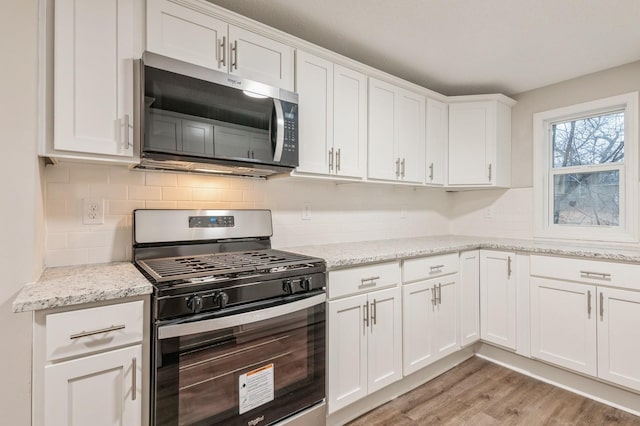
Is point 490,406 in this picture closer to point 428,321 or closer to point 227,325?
point 428,321

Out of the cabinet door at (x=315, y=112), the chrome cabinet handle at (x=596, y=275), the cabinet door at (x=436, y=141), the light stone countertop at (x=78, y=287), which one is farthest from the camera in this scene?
the cabinet door at (x=436, y=141)

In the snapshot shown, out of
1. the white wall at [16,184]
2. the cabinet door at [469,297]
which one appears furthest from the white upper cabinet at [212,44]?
the cabinet door at [469,297]

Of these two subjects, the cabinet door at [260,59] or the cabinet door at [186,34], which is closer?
the cabinet door at [186,34]

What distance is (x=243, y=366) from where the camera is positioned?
1.43m

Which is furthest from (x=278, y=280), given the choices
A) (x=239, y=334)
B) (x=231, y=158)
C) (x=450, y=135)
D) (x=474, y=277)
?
(x=450, y=135)

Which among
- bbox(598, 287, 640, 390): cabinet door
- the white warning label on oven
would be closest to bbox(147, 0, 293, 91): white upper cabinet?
the white warning label on oven

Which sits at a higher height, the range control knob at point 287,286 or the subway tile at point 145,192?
the subway tile at point 145,192

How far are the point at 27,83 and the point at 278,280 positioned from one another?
49.9 inches

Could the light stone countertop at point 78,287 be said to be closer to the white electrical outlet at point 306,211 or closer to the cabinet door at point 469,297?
the white electrical outlet at point 306,211

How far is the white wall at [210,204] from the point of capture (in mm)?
1590

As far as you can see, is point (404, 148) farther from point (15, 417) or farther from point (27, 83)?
point (15, 417)

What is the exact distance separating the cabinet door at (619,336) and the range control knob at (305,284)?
1.98 m

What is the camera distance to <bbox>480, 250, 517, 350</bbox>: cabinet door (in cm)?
259

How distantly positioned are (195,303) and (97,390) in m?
0.43
